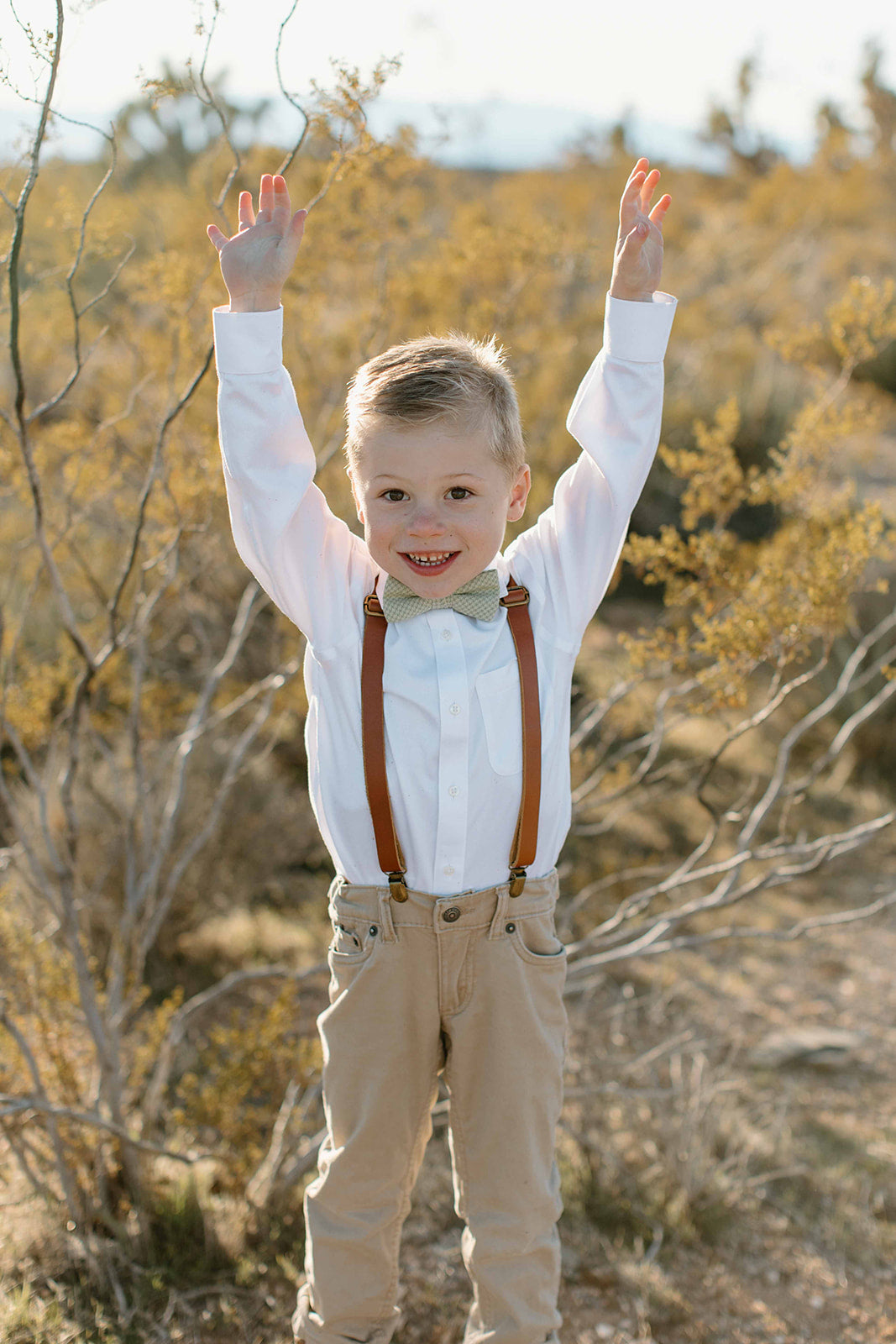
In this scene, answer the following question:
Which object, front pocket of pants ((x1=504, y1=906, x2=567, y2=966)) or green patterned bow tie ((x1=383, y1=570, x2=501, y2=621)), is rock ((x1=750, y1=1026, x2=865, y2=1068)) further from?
green patterned bow tie ((x1=383, y1=570, x2=501, y2=621))

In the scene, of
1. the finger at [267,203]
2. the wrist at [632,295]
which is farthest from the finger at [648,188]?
the finger at [267,203]

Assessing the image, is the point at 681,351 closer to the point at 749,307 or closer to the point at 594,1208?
the point at 749,307

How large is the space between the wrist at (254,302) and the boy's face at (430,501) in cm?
21

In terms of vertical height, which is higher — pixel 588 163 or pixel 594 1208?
pixel 588 163

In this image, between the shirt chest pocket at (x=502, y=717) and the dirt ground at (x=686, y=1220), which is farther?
the dirt ground at (x=686, y=1220)

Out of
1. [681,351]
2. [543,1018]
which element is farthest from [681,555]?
[681,351]

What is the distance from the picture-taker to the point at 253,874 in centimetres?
387

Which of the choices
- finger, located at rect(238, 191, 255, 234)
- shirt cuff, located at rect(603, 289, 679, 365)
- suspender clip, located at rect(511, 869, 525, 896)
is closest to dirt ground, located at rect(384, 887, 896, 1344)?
suspender clip, located at rect(511, 869, 525, 896)

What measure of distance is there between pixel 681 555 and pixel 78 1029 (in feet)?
6.17

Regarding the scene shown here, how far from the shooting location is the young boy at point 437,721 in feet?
4.56

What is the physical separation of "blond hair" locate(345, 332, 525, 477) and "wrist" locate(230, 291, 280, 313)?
161 millimetres

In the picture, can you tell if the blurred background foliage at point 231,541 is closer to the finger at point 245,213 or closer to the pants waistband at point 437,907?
the finger at point 245,213

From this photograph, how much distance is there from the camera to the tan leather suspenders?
4.62 feet

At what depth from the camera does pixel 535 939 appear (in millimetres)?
1496
